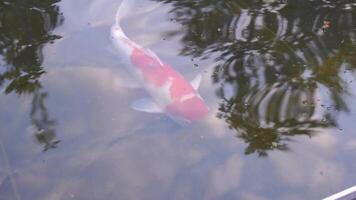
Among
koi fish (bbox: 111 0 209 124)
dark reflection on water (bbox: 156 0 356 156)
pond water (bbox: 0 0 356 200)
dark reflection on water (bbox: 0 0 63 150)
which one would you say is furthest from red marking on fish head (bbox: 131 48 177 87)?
dark reflection on water (bbox: 0 0 63 150)

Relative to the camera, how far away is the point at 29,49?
11.8 ft

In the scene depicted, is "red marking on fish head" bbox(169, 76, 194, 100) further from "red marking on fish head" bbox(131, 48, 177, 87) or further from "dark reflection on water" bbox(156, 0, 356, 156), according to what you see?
"dark reflection on water" bbox(156, 0, 356, 156)

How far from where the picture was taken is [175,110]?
3.03 m

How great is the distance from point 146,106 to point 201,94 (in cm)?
37

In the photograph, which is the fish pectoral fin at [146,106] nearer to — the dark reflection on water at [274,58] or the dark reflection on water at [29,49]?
the dark reflection on water at [274,58]

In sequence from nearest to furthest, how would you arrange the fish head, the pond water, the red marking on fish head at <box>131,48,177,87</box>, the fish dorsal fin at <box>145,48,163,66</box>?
the pond water → the fish head → the red marking on fish head at <box>131,48,177,87</box> → the fish dorsal fin at <box>145,48,163,66</box>

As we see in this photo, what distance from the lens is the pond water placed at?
2.78 metres

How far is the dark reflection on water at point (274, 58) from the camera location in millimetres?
3057

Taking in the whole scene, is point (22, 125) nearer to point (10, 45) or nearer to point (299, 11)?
point (10, 45)

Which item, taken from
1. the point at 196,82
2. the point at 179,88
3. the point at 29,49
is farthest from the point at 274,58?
the point at 29,49

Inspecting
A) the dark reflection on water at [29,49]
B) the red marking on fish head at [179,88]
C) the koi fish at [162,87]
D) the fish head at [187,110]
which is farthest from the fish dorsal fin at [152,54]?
the dark reflection on water at [29,49]

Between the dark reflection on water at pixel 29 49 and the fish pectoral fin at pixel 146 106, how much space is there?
1.73ft

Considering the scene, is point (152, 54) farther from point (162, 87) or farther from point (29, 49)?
point (29, 49)

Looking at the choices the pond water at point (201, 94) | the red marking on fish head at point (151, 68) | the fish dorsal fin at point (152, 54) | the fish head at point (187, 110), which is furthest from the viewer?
the fish dorsal fin at point (152, 54)
